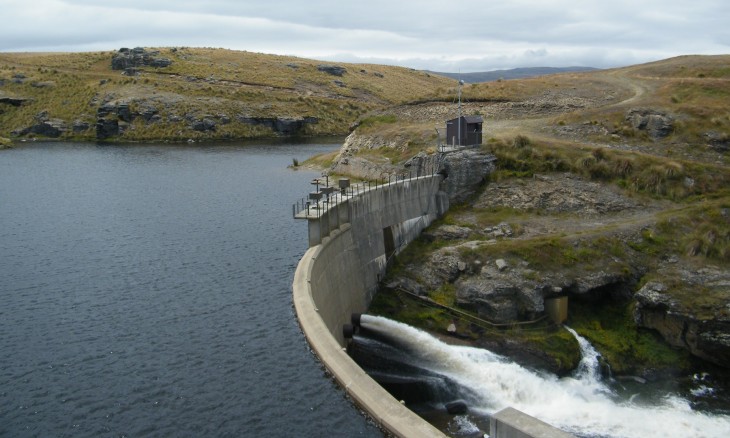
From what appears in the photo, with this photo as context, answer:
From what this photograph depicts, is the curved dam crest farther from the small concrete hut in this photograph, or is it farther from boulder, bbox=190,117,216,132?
boulder, bbox=190,117,216,132

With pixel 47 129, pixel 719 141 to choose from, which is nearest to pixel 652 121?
pixel 719 141

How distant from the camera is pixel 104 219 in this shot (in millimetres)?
63562

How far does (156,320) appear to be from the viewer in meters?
37.3

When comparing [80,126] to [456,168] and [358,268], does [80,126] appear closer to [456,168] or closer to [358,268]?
[456,168]

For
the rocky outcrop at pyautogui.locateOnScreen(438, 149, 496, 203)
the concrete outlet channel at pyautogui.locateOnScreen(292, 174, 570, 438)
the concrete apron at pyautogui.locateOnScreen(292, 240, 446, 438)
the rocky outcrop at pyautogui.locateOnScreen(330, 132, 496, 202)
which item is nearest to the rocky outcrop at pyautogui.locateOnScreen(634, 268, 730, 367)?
the concrete outlet channel at pyautogui.locateOnScreen(292, 174, 570, 438)

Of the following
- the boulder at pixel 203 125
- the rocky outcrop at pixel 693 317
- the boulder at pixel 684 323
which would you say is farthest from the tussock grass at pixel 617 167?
the boulder at pixel 203 125

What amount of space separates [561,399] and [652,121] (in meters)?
40.9

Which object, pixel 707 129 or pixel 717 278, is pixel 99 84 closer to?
pixel 707 129

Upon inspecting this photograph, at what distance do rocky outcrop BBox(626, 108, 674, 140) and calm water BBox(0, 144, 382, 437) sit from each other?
37.9 meters

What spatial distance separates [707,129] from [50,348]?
62469 mm

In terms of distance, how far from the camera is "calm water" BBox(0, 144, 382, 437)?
26344 mm

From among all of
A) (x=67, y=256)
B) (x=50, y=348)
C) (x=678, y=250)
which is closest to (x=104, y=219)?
(x=67, y=256)

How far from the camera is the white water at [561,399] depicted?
118 ft

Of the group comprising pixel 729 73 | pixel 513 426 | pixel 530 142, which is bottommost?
pixel 513 426
